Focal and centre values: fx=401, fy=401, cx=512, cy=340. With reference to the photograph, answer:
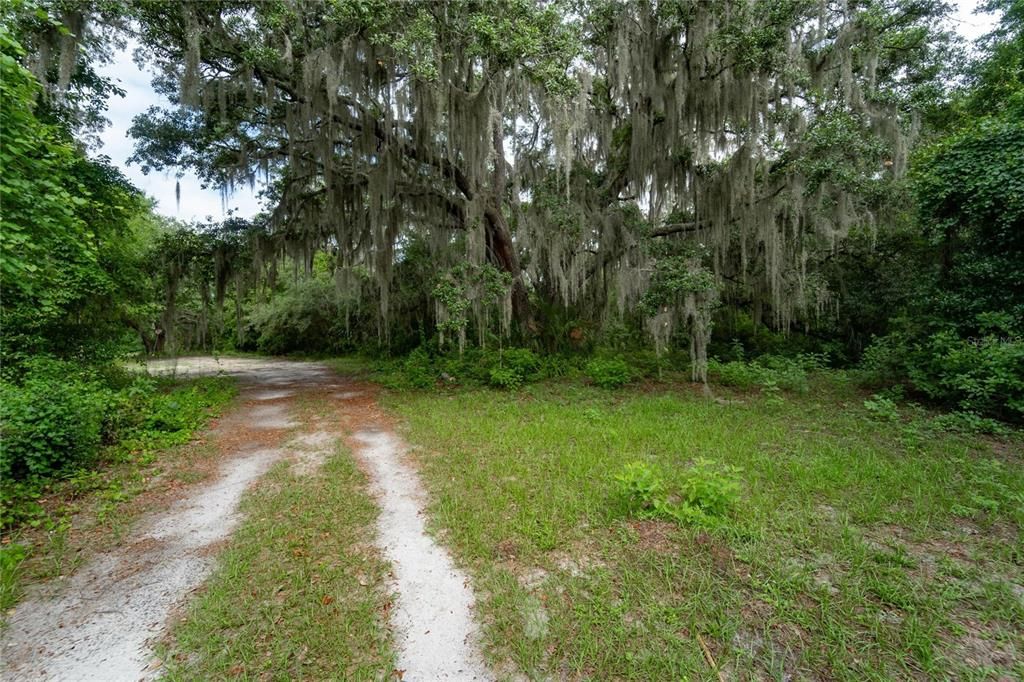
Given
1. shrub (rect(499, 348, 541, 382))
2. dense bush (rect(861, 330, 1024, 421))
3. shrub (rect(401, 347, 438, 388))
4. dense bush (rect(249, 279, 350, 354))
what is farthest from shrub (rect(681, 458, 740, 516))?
dense bush (rect(249, 279, 350, 354))

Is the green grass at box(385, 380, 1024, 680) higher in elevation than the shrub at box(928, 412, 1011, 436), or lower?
lower

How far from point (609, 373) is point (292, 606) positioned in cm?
731

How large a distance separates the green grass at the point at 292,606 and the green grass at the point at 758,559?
0.57 m

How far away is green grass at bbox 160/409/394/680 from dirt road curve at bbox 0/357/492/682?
0.10m

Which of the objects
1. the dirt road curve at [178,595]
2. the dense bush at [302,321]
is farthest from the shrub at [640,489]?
the dense bush at [302,321]

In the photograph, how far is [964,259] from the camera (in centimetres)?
608

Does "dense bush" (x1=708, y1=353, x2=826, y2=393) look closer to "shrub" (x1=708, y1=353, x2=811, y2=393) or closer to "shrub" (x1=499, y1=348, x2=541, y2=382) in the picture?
"shrub" (x1=708, y1=353, x2=811, y2=393)

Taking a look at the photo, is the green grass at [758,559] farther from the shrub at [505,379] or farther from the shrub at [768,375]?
the shrub at [505,379]

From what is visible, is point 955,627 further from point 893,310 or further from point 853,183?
point 893,310

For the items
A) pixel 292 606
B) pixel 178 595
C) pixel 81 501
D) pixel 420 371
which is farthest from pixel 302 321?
pixel 292 606

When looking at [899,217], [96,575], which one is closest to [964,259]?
[899,217]

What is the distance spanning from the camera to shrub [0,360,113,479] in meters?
3.39

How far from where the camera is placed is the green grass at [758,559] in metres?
1.83

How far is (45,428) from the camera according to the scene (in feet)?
11.6
